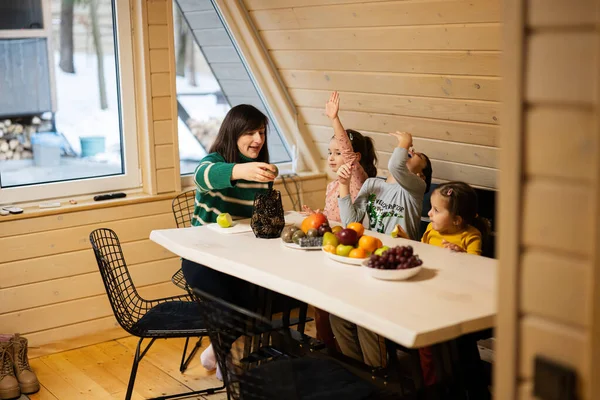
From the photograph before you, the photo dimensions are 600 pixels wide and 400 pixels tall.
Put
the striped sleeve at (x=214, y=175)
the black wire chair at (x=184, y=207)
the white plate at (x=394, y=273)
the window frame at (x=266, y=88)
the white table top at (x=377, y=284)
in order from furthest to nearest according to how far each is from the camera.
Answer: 1. the window frame at (x=266, y=88)
2. the black wire chair at (x=184, y=207)
3. the striped sleeve at (x=214, y=175)
4. the white plate at (x=394, y=273)
5. the white table top at (x=377, y=284)

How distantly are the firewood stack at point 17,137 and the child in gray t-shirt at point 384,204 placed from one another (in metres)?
1.65

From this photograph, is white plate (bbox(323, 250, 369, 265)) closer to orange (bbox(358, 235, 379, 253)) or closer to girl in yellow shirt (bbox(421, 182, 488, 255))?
orange (bbox(358, 235, 379, 253))

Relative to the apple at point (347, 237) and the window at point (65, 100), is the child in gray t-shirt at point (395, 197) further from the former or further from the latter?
the window at point (65, 100)

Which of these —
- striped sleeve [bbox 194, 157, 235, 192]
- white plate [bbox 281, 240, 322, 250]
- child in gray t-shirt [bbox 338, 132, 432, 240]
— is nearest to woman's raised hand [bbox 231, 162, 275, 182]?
striped sleeve [bbox 194, 157, 235, 192]

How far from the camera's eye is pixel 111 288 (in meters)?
3.11

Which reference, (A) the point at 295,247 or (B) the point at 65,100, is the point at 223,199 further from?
(B) the point at 65,100

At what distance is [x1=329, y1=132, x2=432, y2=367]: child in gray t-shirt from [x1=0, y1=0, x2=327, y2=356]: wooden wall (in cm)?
118

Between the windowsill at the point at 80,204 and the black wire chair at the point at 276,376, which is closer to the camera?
the black wire chair at the point at 276,376

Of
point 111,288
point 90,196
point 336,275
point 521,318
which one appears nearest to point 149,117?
point 90,196

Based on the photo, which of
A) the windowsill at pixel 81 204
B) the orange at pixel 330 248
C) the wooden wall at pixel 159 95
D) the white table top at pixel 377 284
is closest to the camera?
the white table top at pixel 377 284

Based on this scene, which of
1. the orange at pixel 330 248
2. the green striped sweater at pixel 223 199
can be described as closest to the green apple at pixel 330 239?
the orange at pixel 330 248

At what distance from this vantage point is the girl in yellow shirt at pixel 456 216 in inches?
121

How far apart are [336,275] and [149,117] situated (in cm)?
189

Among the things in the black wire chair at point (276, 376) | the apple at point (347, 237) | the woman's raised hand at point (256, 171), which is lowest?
the black wire chair at point (276, 376)
